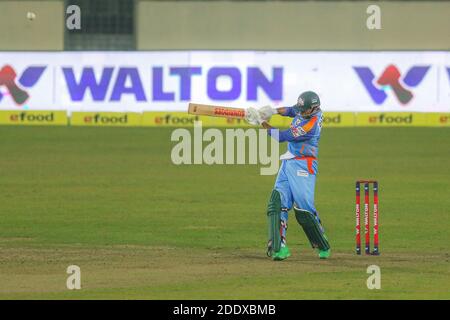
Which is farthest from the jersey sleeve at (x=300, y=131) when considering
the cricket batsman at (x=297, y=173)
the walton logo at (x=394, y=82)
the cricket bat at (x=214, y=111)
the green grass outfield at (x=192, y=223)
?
the walton logo at (x=394, y=82)

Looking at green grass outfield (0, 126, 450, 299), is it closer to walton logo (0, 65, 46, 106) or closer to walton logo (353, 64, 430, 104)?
walton logo (353, 64, 430, 104)

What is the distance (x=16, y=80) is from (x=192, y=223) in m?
20.5

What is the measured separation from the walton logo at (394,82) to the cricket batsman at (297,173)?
78.9 ft

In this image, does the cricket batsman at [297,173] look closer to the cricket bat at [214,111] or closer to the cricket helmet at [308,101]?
the cricket helmet at [308,101]

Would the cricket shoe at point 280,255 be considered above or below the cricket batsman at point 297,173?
below

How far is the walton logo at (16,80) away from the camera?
1583 inches

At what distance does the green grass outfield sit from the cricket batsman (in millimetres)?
473

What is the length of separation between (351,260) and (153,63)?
81.5ft

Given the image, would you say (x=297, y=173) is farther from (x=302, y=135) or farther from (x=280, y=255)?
(x=280, y=255)

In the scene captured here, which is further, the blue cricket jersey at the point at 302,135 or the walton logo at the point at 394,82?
the walton logo at the point at 394,82

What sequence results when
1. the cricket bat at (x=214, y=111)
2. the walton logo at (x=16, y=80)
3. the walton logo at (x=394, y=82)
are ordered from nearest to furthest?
the cricket bat at (x=214, y=111)
the walton logo at (x=394, y=82)
the walton logo at (x=16, y=80)

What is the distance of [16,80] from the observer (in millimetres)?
40188

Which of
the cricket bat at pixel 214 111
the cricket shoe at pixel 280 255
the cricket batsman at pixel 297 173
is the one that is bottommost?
the cricket shoe at pixel 280 255

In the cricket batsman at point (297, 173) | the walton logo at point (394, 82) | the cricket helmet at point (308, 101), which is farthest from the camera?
the walton logo at point (394, 82)
